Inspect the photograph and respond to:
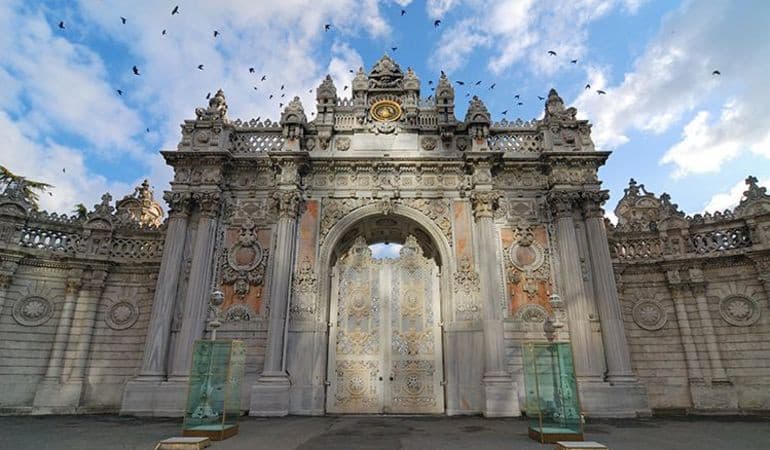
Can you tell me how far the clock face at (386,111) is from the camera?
1616 cm

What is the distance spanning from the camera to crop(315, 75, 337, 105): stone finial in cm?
1625

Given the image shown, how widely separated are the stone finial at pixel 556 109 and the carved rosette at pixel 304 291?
10473 millimetres

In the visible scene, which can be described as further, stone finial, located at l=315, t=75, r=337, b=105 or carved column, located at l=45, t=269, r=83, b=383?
stone finial, located at l=315, t=75, r=337, b=105

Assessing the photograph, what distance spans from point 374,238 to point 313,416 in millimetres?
6888

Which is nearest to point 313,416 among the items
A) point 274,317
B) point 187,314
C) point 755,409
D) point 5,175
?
point 274,317

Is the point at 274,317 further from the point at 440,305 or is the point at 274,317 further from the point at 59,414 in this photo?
the point at 59,414

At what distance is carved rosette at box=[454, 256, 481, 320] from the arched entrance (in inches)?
36.9

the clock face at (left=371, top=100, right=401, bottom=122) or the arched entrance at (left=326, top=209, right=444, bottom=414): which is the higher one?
the clock face at (left=371, top=100, right=401, bottom=122)

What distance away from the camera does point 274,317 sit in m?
13.1

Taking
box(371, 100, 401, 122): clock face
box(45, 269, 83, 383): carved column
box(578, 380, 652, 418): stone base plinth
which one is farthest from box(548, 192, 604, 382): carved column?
box(45, 269, 83, 383): carved column

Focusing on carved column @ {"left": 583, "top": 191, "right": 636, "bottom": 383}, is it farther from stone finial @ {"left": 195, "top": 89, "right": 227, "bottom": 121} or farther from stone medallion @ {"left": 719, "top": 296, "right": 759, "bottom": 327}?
stone finial @ {"left": 195, "top": 89, "right": 227, "bottom": 121}

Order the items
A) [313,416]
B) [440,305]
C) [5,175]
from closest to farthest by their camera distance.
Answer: [313,416] < [440,305] < [5,175]

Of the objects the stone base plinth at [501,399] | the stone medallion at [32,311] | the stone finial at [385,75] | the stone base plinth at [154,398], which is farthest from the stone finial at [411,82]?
the stone medallion at [32,311]

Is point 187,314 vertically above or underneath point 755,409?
above
